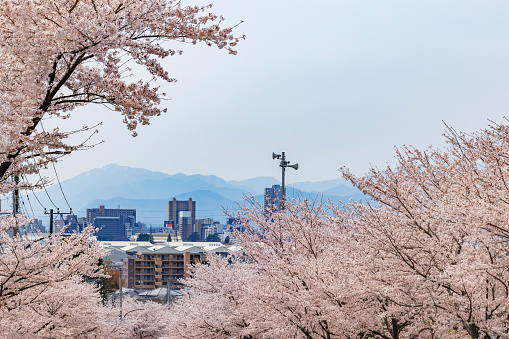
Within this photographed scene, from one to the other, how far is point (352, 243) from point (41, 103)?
6.09m

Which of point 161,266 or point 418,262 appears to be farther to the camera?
point 161,266

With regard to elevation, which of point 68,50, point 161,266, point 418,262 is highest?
point 68,50

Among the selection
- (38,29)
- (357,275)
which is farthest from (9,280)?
(357,275)

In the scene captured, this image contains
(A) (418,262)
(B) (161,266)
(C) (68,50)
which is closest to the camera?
(C) (68,50)

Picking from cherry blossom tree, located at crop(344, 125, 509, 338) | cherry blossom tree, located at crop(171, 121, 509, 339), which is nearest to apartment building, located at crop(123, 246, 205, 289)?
cherry blossom tree, located at crop(171, 121, 509, 339)

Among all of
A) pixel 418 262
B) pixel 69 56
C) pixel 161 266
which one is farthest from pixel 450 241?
pixel 161 266

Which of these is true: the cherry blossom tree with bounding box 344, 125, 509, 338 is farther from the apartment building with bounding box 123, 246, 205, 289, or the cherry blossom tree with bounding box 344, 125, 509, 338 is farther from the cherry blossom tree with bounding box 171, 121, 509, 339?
the apartment building with bounding box 123, 246, 205, 289

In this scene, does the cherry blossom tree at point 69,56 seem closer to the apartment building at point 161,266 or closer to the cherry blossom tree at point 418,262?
the cherry blossom tree at point 418,262

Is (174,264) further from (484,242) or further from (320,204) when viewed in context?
(484,242)

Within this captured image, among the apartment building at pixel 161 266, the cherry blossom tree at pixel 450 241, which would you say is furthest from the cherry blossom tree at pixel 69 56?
the apartment building at pixel 161 266

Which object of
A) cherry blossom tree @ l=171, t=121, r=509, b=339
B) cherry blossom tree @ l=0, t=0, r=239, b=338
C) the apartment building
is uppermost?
cherry blossom tree @ l=0, t=0, r=239, b=338

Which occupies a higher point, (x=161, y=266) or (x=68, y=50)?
(x=68, y=50)

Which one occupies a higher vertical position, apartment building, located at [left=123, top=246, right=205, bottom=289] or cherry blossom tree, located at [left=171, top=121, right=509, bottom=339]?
cherry blossom tree, located at [left=171, top=121, right=509, bottom=339]

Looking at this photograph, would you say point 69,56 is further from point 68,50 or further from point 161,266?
point 161,266
